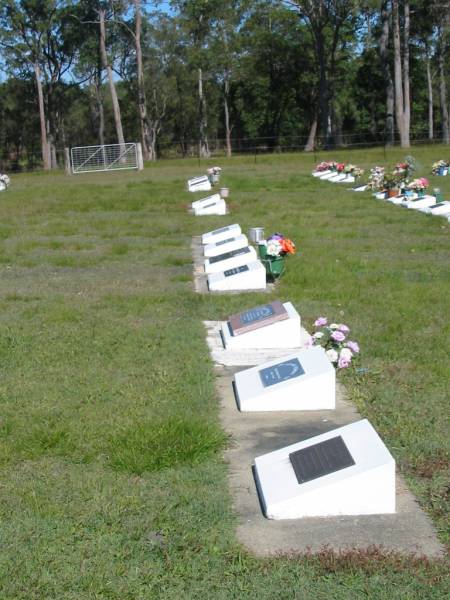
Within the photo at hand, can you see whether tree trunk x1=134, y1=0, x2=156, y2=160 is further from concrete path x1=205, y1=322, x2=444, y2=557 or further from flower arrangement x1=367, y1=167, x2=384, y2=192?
concrete path x1=205, y1=322, x2=444, y2=557

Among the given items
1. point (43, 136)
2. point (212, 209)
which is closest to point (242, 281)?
point (212, 209)

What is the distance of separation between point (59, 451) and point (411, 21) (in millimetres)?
60949

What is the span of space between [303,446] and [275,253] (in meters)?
5.94

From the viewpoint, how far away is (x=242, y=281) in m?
9.78

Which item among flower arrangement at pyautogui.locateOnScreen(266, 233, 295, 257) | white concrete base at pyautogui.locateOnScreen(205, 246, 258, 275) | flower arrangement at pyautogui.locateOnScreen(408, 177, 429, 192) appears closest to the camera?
flower arrangement at pyautogui.locateOnScreen(266, 233, 295, 257)

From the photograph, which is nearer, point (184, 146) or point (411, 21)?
point (411, 21)

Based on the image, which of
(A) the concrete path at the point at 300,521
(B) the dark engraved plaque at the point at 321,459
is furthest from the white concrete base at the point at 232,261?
(B) the dark engraved plaque at the point at 321,459

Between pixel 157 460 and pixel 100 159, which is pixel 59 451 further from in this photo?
pixel 100 159

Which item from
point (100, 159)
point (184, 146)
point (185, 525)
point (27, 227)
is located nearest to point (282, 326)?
point (185, 525)

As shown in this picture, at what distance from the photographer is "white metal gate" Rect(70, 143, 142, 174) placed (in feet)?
140

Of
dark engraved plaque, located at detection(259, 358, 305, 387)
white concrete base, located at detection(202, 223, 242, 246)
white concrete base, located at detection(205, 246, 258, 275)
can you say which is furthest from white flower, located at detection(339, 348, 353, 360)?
white concrete base, located at detection(202, 223, 242, 246)

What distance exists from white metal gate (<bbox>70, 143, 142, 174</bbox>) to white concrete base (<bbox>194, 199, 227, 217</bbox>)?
78.4 feet

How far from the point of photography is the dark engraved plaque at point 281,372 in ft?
18.0

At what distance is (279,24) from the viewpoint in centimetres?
6384
